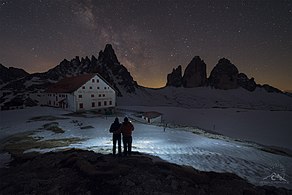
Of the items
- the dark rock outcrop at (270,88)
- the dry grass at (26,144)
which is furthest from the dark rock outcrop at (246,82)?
the dry grass at (26,144)

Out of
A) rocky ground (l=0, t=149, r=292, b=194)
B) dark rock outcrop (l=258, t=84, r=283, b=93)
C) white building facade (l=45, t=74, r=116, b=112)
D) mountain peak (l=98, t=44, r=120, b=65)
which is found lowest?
rocky ground (l=0, t=149, r=292, b=194)

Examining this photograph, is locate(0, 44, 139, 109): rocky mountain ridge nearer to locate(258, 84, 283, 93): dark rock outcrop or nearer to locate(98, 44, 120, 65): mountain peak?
locate(98, 44, 120, 65): mountain peak

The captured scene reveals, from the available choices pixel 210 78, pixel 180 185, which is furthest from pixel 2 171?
pixel 210 78

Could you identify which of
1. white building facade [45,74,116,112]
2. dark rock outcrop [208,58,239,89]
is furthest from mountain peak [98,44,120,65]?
dark rock outcrop [208,58,239,89]

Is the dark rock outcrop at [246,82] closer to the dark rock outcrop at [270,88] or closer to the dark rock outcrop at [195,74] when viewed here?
the dark rock outcrop at [270,88]

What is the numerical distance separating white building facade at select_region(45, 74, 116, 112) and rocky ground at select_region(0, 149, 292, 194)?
113 feet

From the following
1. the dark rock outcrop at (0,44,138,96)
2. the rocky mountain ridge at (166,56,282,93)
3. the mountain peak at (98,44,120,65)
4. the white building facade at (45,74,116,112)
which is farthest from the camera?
the rocky mountain ridge at (166,56,282,93)

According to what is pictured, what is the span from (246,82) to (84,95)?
189 metres

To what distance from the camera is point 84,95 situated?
43281 mm

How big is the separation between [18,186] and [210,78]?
653 feet

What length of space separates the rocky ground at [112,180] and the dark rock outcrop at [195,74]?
185 meters

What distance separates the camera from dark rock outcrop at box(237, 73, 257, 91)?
182350 millimetres

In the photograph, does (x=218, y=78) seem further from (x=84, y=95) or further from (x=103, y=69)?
(x=84, y=95)

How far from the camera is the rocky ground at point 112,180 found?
20.9ft
